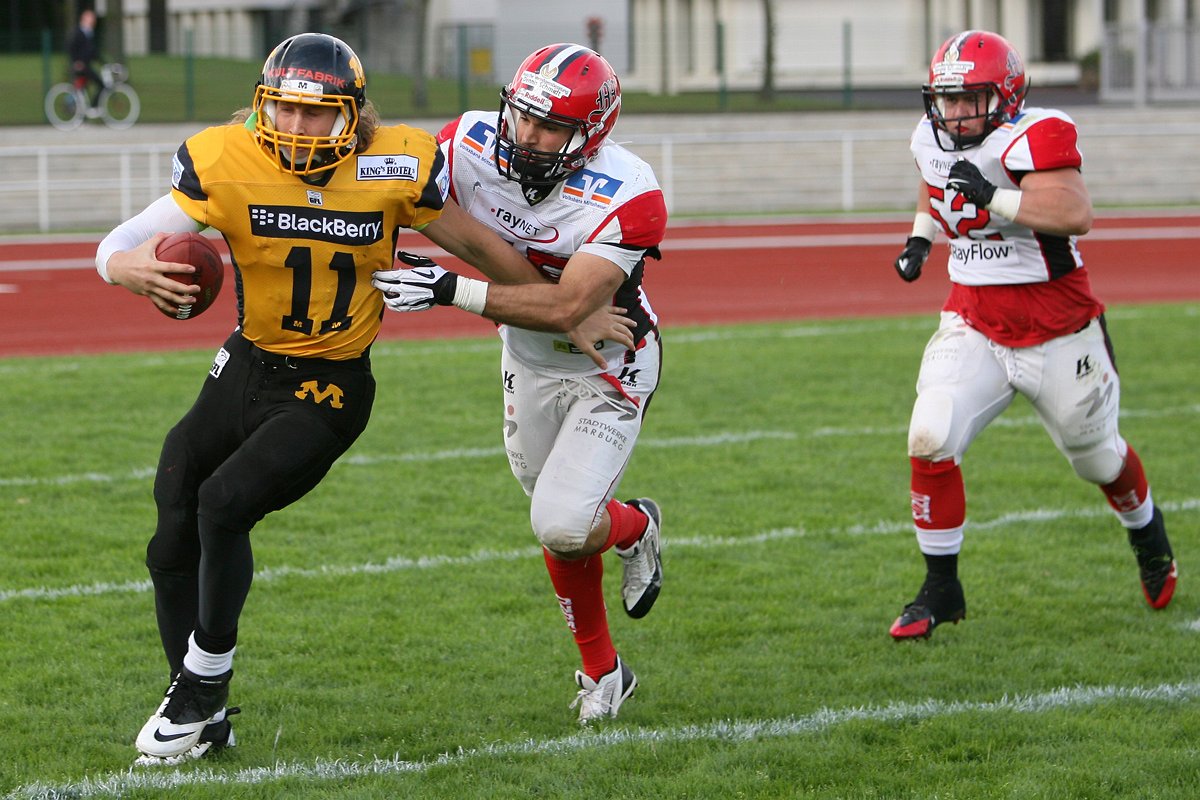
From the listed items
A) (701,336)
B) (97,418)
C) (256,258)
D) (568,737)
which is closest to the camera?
(256,258)

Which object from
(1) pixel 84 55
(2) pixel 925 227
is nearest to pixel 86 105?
(1) pixel 84 55

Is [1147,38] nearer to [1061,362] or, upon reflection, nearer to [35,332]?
[35,332]

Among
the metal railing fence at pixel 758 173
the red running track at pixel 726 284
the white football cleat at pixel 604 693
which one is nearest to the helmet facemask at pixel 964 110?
the white football cleat at pixel 604 693

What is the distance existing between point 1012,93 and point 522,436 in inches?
78.6

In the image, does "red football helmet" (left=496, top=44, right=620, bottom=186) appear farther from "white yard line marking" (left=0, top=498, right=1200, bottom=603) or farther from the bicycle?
the bicycle

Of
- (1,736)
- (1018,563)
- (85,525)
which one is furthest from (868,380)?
(1,736)

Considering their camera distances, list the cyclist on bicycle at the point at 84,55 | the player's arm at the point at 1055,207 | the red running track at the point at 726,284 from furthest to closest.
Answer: the cyclist on bicycle at the point at 84,55, the red running track at the point at 726,284, the player's arm at the point at 1055,207

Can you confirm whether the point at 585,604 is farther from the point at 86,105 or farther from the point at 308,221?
the point at 86,105

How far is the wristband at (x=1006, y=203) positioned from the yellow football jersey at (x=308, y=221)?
1.85 m

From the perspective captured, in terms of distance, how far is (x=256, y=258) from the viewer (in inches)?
150

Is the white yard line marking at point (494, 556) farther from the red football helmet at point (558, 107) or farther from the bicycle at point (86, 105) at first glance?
the bicycle at point (86, 105)

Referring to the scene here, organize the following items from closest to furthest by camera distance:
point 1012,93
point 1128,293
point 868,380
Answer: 1. point 1012,93
2. point 868,380
3. point 1128,293

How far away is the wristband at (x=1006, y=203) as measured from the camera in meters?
4.81

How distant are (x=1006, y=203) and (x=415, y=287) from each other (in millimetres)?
2012
